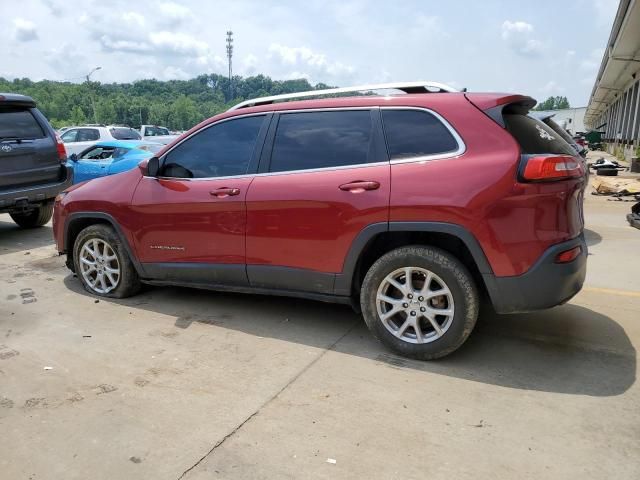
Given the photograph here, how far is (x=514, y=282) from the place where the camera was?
10.8ft

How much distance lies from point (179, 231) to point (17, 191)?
4096 mm

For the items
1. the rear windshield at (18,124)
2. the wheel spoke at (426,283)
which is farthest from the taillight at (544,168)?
the rear windshield at (18,124)

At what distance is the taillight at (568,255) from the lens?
3.28 meters

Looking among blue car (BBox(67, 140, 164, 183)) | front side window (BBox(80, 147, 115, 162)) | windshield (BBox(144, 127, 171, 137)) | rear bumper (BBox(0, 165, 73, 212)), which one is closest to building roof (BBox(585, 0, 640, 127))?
blue car (BBox(67, 140, 164, 183))

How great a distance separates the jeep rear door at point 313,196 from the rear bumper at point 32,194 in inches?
185

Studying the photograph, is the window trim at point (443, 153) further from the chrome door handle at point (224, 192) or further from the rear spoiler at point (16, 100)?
the rear spoiler at point (16, 100)

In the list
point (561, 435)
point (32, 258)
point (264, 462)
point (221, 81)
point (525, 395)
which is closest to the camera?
point (264, 462)

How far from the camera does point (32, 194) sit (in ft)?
24.1

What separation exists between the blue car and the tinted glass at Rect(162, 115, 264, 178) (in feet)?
21.5

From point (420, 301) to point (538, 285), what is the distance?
2.45ft

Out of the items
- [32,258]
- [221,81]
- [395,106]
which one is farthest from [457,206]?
[221,81]

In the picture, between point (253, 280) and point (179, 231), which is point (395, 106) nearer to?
point (253, 280)

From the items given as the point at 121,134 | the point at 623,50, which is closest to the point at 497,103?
the point at 121,134

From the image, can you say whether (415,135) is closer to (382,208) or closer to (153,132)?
(382,208)
